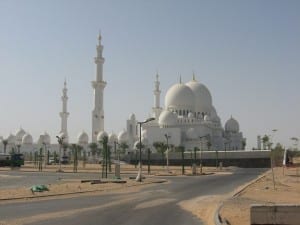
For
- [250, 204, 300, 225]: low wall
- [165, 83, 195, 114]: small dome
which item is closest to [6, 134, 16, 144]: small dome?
[165, 83, 195, 114]: small dome

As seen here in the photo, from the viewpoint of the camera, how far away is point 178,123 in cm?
13662

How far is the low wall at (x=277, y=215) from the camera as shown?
13.8 meters

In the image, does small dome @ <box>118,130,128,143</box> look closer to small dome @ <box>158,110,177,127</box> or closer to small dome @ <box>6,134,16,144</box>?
small dome @ <box>158,110,177,127</box>

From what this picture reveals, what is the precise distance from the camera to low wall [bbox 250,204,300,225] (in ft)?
45.3

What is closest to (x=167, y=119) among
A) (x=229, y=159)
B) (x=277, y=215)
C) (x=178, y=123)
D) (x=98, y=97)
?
(x=178, y=123)

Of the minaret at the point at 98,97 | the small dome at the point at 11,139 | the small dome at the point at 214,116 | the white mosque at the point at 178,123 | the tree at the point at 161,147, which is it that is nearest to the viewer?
the tree at the point at 161,147

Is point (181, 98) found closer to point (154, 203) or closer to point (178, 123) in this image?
point (178, 123)

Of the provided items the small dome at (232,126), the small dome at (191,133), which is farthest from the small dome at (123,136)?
the small dome at (232,126)

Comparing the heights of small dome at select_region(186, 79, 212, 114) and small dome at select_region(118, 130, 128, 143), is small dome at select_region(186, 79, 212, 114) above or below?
above

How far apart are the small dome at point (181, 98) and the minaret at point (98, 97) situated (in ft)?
72.0

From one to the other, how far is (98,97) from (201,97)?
33452 millimetres

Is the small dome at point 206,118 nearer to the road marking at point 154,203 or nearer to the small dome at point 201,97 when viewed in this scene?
the small dome at point 201,97

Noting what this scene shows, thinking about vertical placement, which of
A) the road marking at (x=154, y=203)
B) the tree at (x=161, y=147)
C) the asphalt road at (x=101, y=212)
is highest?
the tree at (x=161, y=147)

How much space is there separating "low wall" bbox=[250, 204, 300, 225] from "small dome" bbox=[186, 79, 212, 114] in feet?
422
